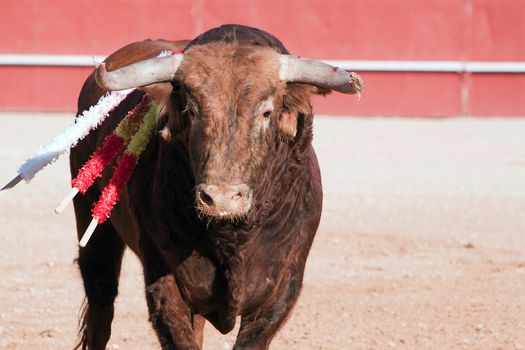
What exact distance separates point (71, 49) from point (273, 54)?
31.5 feet

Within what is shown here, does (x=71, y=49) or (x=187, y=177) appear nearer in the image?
(x=187, y=177)

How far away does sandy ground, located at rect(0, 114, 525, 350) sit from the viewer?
524 cm

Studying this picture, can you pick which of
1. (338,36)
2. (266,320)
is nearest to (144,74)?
(266,320)

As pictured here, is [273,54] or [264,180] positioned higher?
[273,54]

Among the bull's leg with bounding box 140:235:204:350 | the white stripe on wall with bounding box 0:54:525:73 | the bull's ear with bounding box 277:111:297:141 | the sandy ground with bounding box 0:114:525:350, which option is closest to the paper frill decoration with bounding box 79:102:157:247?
the bull's leg with bounding box 140:235:204:350

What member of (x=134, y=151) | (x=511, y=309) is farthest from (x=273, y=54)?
(x=511, y=309)

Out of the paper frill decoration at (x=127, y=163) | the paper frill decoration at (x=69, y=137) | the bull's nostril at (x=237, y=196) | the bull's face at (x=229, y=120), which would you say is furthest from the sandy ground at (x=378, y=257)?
the bull's nostril at (x=237, y=196)

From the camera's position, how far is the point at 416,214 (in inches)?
315

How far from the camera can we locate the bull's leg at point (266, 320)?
379 centimetres

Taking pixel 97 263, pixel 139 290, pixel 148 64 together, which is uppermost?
pixel 148 64

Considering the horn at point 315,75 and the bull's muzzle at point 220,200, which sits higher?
the horn at point 315,75

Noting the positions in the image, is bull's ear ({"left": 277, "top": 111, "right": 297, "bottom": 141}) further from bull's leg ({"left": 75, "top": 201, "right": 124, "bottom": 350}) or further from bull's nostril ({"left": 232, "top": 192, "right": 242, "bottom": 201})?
bull's leg ({"left": 75, "top": 201, "right": 124, "bottom": 350})

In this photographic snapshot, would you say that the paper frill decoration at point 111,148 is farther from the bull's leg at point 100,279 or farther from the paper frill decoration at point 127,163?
the bull's leg at point 100,279

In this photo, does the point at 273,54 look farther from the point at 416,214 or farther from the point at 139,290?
the point at 416,214
